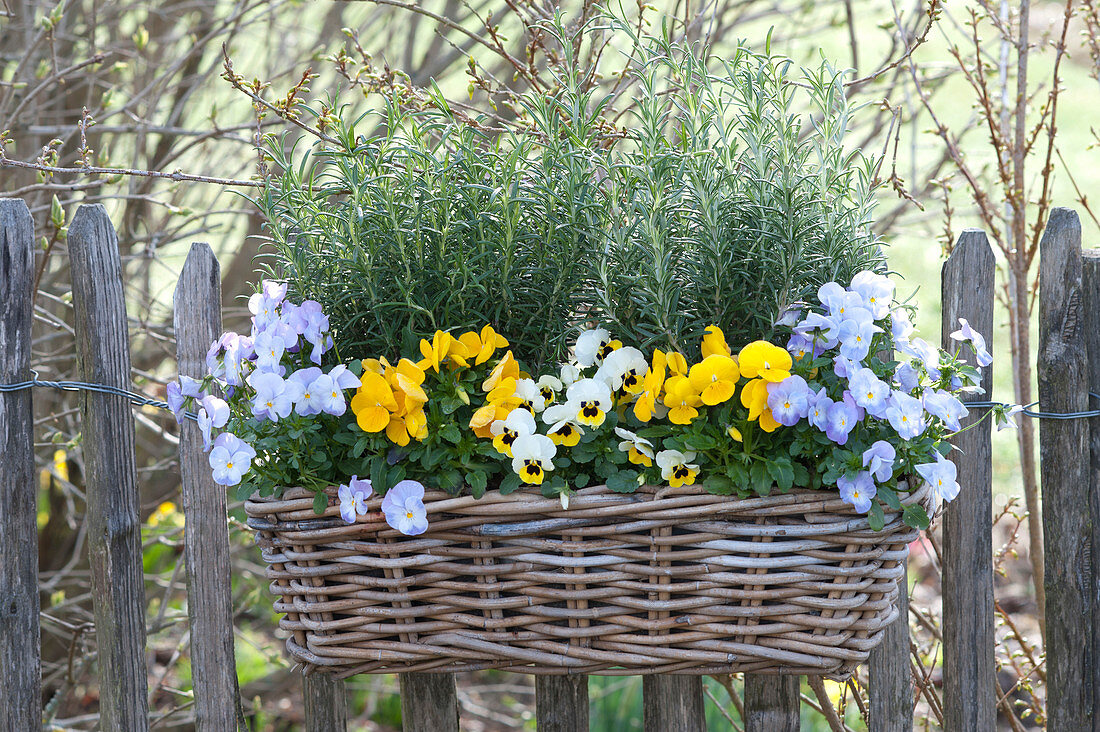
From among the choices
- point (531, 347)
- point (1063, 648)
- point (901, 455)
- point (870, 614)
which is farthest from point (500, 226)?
point (1063, 648)

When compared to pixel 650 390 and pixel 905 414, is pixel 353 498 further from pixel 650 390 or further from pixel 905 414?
pixel 905 414

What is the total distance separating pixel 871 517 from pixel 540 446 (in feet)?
1.32

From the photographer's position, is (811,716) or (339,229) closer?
(339,229)

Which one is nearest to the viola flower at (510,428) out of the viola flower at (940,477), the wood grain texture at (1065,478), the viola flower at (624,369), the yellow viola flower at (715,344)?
the viola flower at (624,369)

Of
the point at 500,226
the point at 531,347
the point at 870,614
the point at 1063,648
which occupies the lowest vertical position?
the point at 1063,648

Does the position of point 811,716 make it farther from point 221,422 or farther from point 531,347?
point 221,422

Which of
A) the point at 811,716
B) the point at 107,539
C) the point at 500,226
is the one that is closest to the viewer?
the point at 500,226

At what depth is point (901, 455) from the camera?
1.11 m

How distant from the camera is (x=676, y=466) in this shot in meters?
1.11

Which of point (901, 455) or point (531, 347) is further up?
point (531, 347)

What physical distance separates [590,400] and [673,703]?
0.61 m

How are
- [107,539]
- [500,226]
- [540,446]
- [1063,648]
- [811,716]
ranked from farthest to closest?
1. [811,716]
2. [1063,648]
3. [107,539]
4. [500,226]
5. [540,446]

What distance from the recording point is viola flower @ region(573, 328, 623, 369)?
1156 mm

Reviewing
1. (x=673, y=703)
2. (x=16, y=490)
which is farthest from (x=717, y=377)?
(x=16, y=490)
